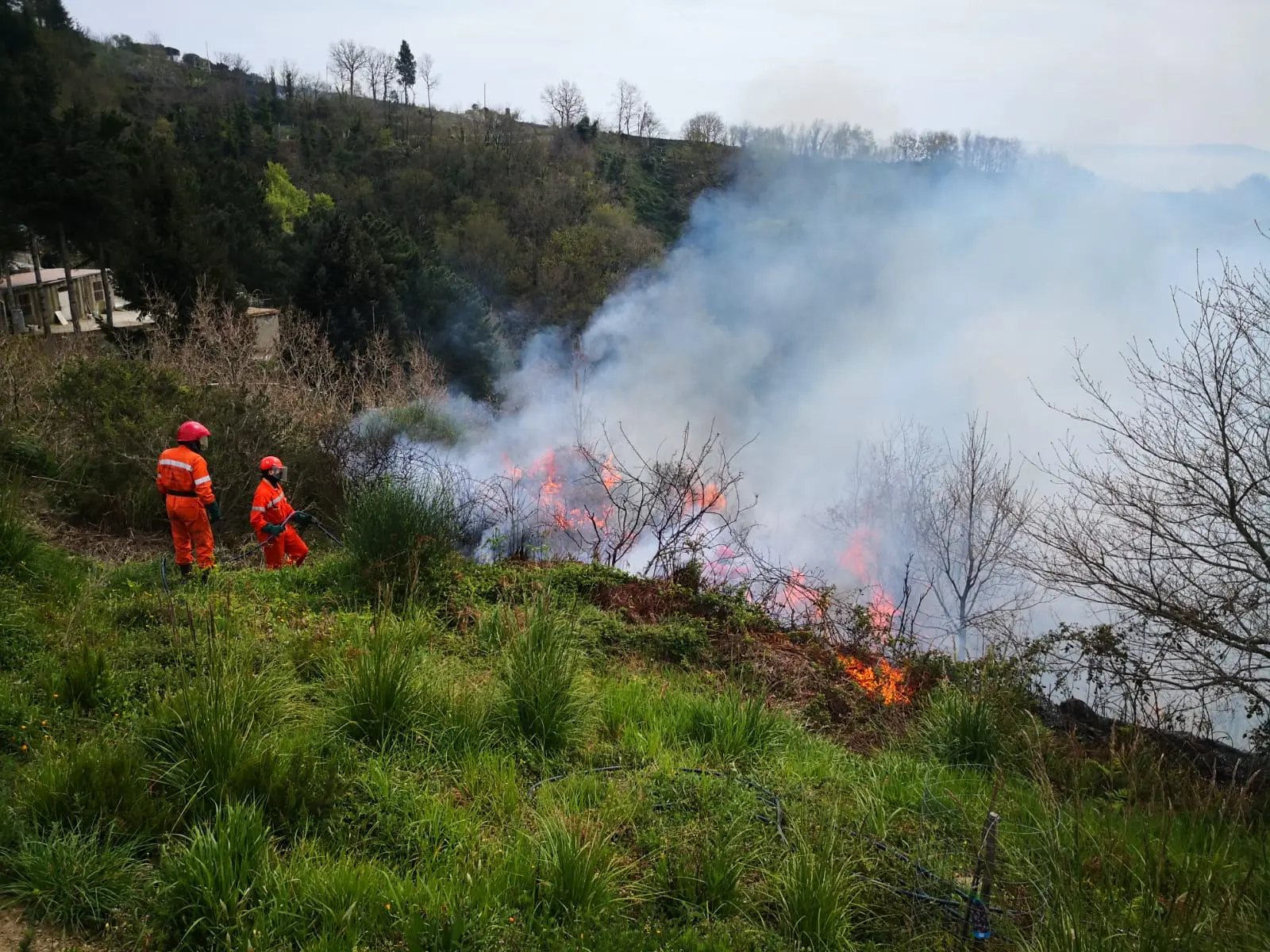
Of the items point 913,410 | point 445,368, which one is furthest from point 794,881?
point 913,410

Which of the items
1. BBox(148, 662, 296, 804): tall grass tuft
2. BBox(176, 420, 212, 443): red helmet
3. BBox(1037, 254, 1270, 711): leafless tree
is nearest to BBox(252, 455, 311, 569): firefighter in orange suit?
BBox(176, 420, 212, 443): red helmet

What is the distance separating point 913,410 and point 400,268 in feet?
73.2

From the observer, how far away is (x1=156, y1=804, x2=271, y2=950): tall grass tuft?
3094 millimetres

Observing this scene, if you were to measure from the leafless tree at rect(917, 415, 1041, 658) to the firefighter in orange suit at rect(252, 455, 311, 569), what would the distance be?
1055cm

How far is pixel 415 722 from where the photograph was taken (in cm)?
487

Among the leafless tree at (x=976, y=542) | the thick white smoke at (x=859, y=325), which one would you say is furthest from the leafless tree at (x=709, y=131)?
the leafless tree at (x=976, y=542)

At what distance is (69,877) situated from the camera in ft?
10.6

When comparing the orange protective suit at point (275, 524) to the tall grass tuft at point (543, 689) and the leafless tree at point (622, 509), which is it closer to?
the leafless tree at point (622, 509)

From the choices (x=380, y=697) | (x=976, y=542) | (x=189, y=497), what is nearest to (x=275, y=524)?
(x=189, y=497)

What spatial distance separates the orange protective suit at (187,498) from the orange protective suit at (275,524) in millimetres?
631

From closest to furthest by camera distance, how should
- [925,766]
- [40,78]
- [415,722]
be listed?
[415,722] < [925,766] < [40,78]

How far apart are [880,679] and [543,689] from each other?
15.2ft

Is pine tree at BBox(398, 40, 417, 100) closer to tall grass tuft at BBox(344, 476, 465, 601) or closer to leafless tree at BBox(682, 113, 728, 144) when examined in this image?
leafless tree at BBox(682, 113, 728, 144)

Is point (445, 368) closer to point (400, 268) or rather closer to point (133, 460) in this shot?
point (400, 268)
